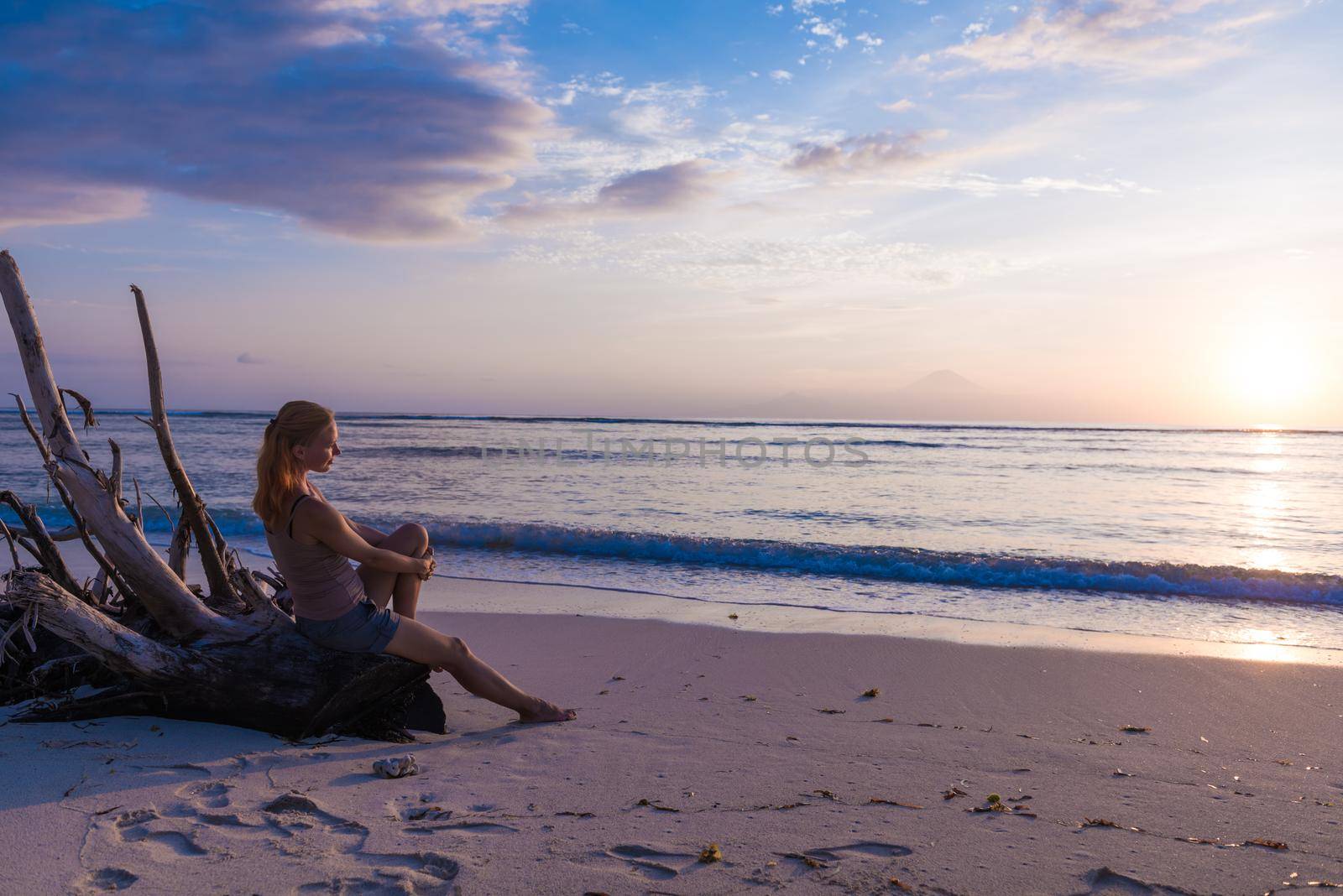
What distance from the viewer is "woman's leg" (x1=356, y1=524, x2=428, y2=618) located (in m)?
4.58

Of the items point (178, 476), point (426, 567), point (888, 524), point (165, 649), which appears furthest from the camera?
point (888, 524)

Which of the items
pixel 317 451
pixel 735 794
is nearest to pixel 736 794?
pixel 735 794

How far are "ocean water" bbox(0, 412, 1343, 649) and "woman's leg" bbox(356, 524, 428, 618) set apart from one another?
416 centimetres

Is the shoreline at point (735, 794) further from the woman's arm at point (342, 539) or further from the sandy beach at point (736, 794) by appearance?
the woman's arm at point (342, 539)

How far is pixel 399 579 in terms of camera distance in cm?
466

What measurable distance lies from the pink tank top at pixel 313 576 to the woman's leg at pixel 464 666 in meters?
0.35

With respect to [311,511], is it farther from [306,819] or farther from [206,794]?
[306,819]

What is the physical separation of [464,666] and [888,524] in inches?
410

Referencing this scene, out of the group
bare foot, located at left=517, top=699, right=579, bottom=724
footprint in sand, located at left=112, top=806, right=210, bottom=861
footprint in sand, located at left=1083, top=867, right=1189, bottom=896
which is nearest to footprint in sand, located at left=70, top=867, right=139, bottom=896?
footprint in sand, located at left=112, top=806, right=210, bottom=861

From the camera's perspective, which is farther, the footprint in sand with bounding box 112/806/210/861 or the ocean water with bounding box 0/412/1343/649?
the ocean water with bounding box 0/412/1343/649

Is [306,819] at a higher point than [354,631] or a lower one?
lower

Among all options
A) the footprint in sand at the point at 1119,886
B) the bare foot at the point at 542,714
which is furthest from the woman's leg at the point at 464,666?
the footprint in sand at the point at 1119,886

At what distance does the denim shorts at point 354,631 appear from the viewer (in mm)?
4199

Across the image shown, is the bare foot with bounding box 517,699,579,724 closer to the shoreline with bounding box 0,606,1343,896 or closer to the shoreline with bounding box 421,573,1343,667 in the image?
the shoreline with bounding box 0,606,1343,896
